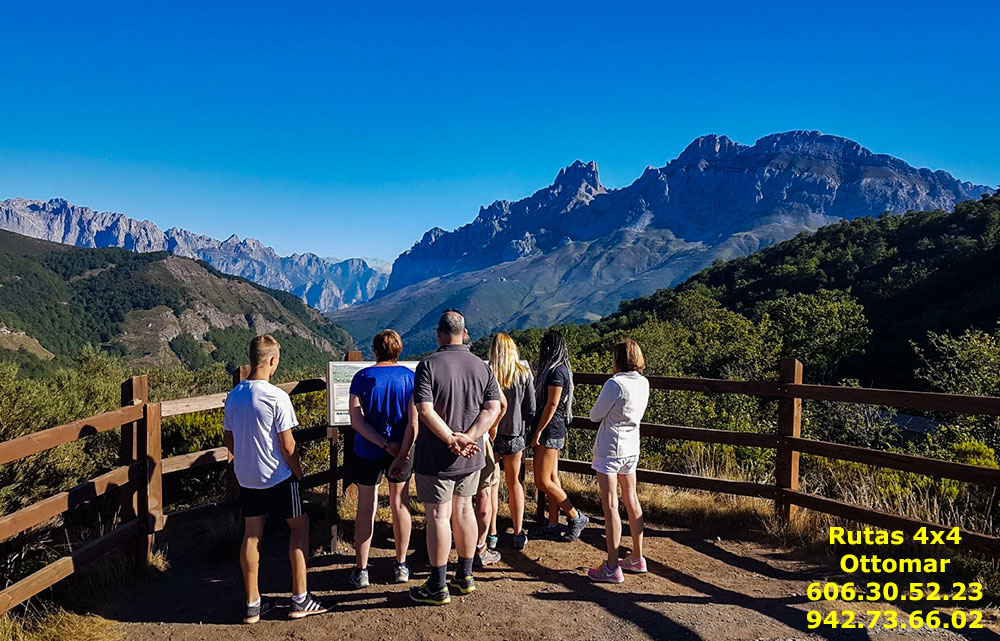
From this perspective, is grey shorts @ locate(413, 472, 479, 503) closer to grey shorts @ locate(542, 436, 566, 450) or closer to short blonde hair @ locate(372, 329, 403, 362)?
short blonde hair @ locate(372, 329, 403, 362)

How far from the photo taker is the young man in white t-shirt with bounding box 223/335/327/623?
403cm

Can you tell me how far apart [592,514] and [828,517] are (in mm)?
2186

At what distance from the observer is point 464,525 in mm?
4434

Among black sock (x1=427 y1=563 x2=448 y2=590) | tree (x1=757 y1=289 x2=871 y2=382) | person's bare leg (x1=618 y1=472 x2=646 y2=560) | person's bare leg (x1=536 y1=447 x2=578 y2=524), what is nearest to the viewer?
black sock (x1=427 y1=563 x2=448 y2=590)

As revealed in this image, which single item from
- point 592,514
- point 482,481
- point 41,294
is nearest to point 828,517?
point 592,514

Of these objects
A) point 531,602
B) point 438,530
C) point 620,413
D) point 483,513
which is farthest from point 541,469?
point 438,530

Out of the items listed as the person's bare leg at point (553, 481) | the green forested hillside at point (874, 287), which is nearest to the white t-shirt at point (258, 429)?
the person's bare leg at point (553, 481)

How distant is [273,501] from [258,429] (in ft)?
1.62

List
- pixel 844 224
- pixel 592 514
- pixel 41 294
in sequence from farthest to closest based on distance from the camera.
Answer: pixel 41 294
pixel 844 224
pixel 592 514

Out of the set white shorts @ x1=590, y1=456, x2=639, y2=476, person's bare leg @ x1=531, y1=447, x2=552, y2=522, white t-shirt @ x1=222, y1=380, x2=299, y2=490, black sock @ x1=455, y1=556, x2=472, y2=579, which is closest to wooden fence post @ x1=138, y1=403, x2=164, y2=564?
white t-shirt @ x1=222, y1=380, x2=299, y2=490

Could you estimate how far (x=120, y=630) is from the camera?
4.14 metres

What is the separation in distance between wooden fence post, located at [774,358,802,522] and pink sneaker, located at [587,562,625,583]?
187cm

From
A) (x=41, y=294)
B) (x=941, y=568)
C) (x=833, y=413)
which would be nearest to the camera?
(x=941, y=568)

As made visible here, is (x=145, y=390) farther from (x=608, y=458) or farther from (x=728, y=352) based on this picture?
(x=728, y=352)
